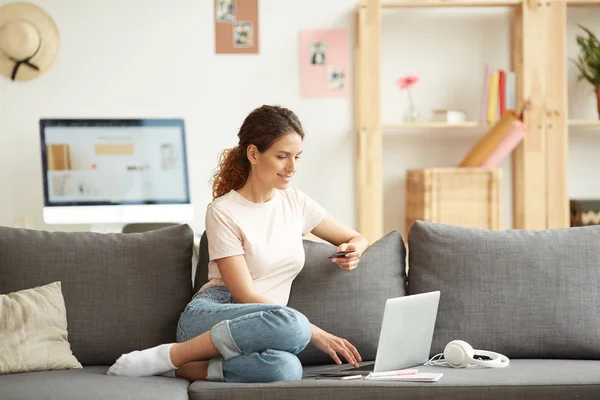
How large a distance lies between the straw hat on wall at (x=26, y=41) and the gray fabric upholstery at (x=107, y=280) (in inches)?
87.6

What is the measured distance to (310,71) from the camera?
4.79 m

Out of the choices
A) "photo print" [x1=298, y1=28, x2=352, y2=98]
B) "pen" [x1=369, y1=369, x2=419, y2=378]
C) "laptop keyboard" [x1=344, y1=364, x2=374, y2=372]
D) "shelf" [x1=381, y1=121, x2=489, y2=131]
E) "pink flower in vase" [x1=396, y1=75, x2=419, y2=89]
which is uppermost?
"photo print" [x1=298, y1=28, x2=352, y2=98]

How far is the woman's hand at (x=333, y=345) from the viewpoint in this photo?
239 centimetres

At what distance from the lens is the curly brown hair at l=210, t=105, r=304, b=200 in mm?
2604

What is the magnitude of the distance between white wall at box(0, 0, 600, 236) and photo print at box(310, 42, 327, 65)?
91mm

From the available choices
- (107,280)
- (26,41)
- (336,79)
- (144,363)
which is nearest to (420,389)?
(144,363)

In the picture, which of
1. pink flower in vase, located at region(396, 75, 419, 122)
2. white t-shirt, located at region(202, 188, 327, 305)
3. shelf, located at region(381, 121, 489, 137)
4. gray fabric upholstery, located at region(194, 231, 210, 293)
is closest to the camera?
white t-shirt, located at region(202, 188, 327, 305)

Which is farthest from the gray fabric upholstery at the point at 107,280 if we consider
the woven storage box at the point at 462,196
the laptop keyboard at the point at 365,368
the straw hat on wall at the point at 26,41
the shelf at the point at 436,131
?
the shelf at the point at 436,131

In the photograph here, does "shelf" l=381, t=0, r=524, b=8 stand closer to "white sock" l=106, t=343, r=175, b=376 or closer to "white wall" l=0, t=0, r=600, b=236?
"white wall" l=0, t=0, r=600, b=236

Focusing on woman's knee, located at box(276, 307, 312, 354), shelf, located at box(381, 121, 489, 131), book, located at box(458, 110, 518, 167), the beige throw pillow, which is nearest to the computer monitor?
shelf, located at box(381, 121, 489, 131)

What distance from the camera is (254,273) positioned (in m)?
2.58

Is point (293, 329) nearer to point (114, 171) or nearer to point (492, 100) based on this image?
point (114, 171)

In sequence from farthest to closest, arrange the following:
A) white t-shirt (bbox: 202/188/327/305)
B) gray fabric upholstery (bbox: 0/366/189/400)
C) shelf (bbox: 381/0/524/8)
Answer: shelf (bbox: 381/0/524/8), white t-shirt (bbox: 202/188/327/305), gray fabric upholstery (bbox: 0/366/189/400)

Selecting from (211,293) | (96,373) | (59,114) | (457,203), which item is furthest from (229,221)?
(59,114)
